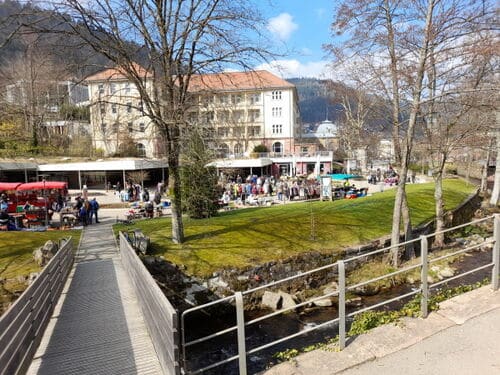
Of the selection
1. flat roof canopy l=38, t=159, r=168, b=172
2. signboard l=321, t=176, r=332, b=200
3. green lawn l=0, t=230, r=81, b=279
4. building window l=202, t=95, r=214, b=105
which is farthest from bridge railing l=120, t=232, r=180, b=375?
flat roof canopy l=38, t=159, r=168, b=172

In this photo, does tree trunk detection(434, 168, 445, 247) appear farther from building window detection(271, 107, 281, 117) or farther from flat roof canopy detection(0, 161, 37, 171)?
building window detection(271, 107, 281, 117)

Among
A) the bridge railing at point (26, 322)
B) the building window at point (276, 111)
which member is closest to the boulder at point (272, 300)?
the bridge railing at point (26, 322)

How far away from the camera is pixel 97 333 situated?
6.32m

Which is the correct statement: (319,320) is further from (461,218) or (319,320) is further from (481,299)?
(461,218)

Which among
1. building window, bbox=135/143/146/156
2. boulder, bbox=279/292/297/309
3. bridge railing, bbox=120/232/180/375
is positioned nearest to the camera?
bridge railing, bbox=120/232/180/375

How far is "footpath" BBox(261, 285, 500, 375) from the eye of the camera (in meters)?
3.86

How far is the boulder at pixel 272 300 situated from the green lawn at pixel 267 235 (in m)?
1.29

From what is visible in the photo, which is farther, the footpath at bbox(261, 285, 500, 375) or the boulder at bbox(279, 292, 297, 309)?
the boulder at bbox(279, 292, 297, 309)

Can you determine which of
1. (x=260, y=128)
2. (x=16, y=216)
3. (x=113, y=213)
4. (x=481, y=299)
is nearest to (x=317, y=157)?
(x=260, y=128)

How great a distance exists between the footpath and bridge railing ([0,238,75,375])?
3.00m

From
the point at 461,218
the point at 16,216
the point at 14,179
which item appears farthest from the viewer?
the point at 14,179

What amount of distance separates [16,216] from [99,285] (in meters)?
13.1

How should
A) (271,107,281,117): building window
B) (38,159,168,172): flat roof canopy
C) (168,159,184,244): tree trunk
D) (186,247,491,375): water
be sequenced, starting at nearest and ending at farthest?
(186,247,491,375): water
(168,159,184,244): tree trunk
(38,159,168,172): flat roof canopy
(271,107,281,117): building window

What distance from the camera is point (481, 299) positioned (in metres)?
5.11
